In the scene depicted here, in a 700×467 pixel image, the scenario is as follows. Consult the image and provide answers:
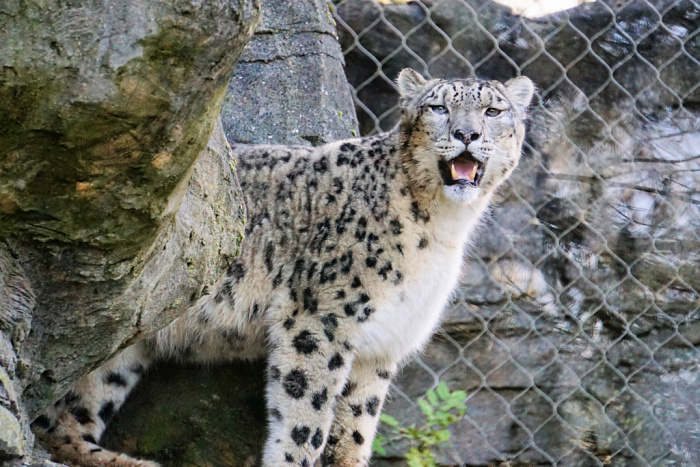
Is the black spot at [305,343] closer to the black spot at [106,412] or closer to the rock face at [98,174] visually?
the black spot at [106,412]

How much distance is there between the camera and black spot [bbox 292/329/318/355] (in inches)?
79.0

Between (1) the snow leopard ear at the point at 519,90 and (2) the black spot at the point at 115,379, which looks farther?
(1) the snow leopard ear at the point at 519,90

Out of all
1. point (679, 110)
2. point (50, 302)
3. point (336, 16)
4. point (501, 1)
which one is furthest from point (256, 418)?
point (679, 110)

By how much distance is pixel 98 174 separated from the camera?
1093 millimetres

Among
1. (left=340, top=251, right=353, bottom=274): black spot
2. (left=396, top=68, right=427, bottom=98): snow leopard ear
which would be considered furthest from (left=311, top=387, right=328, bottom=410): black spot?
(left=396, top=68, right=427, bottom=98): snow leopard ear

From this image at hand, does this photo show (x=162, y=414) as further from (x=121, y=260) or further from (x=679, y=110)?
(x=679, y=110)

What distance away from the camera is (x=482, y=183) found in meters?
2.15

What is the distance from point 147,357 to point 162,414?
0.15 meters

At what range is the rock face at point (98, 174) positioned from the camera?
990mm

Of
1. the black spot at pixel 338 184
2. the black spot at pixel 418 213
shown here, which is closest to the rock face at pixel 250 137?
the black spot at pixel 338 184

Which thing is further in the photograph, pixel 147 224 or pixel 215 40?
pixel 147 224

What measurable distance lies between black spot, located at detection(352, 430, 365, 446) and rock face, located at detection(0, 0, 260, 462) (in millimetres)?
877

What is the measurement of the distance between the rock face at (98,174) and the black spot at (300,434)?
61 centimetres

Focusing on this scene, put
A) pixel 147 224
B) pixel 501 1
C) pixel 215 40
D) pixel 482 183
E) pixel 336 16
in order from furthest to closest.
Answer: pixel 501 1, pixel 336 16, pixel 482 183, pixel 147 224, pixel 215 40
